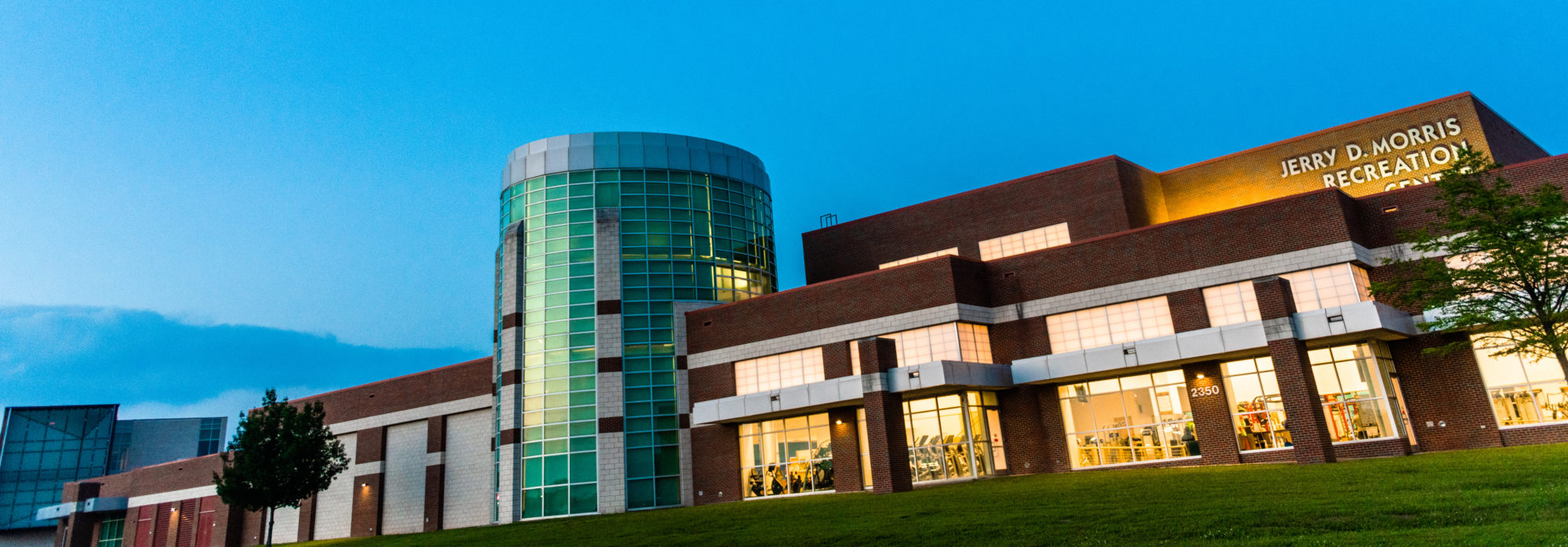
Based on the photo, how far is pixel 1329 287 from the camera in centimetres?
3005

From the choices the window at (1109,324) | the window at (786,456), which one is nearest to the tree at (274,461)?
the window at (786,456)

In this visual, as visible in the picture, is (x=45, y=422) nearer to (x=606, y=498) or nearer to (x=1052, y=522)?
(x=606, y=498)

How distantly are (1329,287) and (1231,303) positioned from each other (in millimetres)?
3037

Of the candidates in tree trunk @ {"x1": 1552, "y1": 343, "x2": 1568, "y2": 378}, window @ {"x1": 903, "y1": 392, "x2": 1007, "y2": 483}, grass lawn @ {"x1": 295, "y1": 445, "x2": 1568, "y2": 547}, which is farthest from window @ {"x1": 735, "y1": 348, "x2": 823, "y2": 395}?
tree trunk @ {"x1": 1552, "y1": 343, "x2": 1568, "y2": 378}

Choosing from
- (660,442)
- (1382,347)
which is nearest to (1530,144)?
(1382,347)

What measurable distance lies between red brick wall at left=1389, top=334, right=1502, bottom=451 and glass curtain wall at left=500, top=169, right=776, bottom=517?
1118 inches

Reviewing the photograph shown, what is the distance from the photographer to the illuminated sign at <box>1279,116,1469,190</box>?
34.9 metres

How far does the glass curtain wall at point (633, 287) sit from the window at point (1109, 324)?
57.1 feet

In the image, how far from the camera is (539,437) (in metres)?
42.5

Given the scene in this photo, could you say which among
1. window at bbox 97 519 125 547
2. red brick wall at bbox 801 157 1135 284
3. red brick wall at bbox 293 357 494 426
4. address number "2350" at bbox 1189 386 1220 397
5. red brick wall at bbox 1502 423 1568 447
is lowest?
red brick wall at bbox 1502 423 1568 447

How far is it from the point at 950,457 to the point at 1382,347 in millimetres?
15316

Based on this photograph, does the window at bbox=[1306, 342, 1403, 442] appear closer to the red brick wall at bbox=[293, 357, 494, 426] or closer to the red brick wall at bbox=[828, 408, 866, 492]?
the red brick wall at bbox=[828, 408, 866, 492]

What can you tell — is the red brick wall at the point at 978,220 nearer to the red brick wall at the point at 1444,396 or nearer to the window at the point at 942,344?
the window at the point at 942,344

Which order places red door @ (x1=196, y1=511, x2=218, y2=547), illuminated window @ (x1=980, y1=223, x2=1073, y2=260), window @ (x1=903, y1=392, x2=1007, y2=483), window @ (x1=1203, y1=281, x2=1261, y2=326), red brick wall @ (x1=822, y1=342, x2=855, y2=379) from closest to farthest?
window @ (x1=1203, y1=281, x2=1261, y2=326), window @ (x1=903, y1=392, x2=1007, y2=483), red brick wall @ (x1=822, y1=342, x2=855, y2=379), illuminated window @ (x1=980, y1=223, x2=1073, y2=260), red door @ (x1=196, y1=511, x2=218, y2=547)
